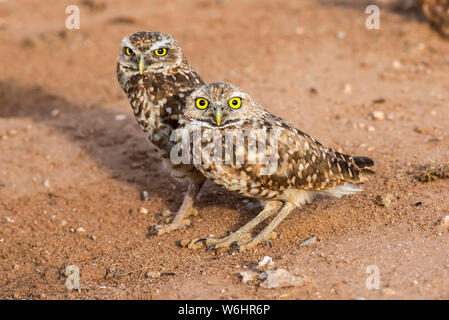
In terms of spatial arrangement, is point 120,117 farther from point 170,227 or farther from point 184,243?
point 184,243

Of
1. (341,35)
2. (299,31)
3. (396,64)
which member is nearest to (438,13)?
(396,64)

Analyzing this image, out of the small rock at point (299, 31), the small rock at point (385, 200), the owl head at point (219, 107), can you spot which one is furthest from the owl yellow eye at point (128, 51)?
the small rock at point (299, 31)

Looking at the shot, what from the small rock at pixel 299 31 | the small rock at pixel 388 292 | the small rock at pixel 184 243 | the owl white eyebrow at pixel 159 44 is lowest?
the small rock at pixel 184 243

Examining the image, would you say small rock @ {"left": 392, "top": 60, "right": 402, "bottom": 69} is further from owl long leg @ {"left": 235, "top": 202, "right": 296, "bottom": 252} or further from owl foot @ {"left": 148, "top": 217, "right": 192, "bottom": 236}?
owl foot @ {"left": 148, "top": 217, "right": 192, "bottom": 236}

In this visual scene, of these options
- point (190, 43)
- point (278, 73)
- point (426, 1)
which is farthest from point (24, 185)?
point (426, 1)

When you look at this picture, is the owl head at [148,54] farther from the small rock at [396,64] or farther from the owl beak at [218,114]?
the small rock at [396,64]

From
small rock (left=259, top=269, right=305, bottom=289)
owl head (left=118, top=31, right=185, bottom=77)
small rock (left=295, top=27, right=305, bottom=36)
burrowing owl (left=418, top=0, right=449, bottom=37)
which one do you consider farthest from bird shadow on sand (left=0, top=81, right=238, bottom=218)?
burrowing owl (left=418, top=0, right=449, bottom=37)
